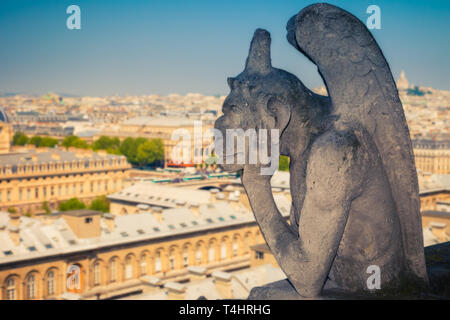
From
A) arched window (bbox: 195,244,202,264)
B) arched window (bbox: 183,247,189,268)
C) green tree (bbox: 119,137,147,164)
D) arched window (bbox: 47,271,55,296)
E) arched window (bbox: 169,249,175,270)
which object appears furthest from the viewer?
green tree (bbox: 119,137,147,164)

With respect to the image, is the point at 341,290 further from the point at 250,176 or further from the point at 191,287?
the point at 191,287

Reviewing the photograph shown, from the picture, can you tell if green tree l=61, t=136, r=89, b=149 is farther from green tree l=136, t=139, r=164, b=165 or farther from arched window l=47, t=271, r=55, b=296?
arched window l=47, t=271, r=55, b=296

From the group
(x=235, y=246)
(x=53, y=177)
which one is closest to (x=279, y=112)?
(x=235, y=246)

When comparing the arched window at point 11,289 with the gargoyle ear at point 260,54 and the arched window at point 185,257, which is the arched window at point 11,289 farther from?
the gargoyle ear at point 260,54

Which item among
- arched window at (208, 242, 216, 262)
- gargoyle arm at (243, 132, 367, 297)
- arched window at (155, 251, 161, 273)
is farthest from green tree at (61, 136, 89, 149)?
gargoyle arm at (243, 132, 367, 297)

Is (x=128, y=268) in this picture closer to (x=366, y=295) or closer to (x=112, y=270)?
(x=112, y=270)

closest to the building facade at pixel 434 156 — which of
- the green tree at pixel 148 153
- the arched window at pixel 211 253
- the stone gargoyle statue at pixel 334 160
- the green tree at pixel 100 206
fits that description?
the green tree at pixel 148 153
